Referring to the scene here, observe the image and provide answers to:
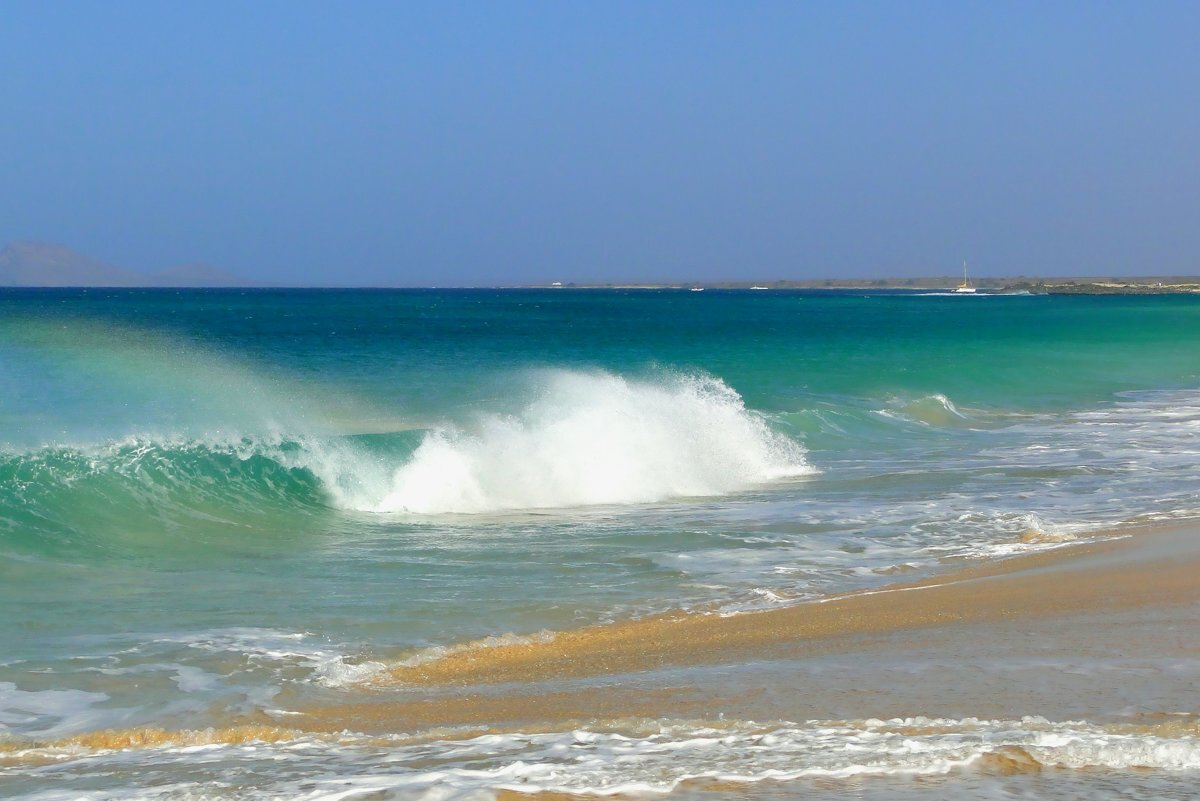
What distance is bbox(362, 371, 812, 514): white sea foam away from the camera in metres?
15.0

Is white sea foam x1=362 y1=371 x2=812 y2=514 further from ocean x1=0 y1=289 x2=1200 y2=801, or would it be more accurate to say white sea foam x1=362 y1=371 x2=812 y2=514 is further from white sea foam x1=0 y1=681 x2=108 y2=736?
white sea foam x1=0 y1=681 x2=108 y2=736

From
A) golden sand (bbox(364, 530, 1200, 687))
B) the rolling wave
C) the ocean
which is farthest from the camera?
the rolling wave

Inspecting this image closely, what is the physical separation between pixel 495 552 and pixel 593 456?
5.39m

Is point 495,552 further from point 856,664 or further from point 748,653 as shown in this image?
point 856,664

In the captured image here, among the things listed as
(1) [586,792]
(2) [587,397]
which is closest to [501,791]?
(1) [586,792]

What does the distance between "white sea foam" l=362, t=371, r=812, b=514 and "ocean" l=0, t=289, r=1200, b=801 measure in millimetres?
71

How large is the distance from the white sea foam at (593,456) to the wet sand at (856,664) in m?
6.57

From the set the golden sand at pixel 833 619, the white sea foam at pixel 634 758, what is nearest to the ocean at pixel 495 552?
the white sea foam at pixel 634 758

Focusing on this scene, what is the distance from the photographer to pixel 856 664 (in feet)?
22.7

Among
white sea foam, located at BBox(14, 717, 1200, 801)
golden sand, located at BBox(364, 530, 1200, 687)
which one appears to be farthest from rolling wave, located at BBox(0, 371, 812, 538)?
white sea foam, located at BBox(14, 717, 1200, 801)

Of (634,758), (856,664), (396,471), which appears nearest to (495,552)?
(396,471)

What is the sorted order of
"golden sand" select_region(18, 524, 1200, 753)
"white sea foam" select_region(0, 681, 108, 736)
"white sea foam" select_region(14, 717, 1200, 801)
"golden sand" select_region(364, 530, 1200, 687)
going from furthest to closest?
"golden sand" select_region(364, 530, 1200, 687) < "white sea foam" select_region(0, 681, 108, 736) < "golden sand" select_region(18, 524, 1200, 753) < "white sea foam" select_region(14, 717, 1200, 801)

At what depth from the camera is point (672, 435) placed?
18094mm

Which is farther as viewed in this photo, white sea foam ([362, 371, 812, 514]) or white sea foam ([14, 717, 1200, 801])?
white sea foam ([362, 371, 812, 514])
